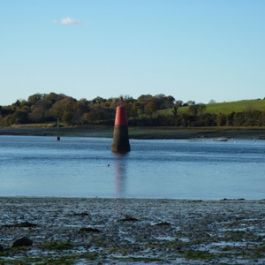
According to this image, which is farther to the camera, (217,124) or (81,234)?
(217,124)

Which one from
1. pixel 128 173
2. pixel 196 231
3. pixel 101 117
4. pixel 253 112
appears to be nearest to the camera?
pixel 196 231

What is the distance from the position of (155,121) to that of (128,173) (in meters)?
95.4

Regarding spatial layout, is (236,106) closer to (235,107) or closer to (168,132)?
(235,107)

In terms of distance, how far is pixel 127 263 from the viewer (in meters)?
12.1

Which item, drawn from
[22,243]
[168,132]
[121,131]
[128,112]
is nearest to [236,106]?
[128,112]

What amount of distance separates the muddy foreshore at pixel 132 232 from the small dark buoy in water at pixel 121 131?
Result: 3884cm

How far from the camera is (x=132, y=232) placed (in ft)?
53.6

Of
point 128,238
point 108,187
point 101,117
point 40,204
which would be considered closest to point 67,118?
point 101,117

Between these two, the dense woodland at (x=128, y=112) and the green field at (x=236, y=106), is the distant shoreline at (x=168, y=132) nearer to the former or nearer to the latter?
the dense woodland at (x=128, y=112)

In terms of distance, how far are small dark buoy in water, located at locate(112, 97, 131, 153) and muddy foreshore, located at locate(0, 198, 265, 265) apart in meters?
38.8

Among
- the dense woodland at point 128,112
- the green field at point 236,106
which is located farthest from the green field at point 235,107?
the dense woodland at point 128,112

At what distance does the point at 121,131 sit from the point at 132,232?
4786 centimetres

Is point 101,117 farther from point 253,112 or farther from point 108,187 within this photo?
point 108,187

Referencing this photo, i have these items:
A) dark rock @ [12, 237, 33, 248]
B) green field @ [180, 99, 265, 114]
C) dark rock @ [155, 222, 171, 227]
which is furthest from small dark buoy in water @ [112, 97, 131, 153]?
green field @ [180, 99, 265, 114]
